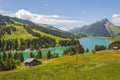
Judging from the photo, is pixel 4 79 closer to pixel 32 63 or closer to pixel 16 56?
pixel 32 63

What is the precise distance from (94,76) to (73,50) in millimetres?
165718

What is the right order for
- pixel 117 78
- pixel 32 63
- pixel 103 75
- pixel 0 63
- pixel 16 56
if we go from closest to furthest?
1. pixel 117 78
2. pixel 103 75
3. pixel 0 63
4. pixel 32 63
5. pixel 16 56

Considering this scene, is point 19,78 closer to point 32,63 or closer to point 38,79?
point 38,79

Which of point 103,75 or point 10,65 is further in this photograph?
point 10,65

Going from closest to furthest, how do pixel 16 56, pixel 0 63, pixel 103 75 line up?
pixel 103 75 → pixel 0 63 → pixel 16 56

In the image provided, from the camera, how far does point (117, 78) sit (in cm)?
2673

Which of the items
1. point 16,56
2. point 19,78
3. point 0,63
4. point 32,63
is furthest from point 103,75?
point 16,56

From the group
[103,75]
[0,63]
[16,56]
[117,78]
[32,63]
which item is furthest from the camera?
[16,56]

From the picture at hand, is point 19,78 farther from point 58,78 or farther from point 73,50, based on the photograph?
point 73,50

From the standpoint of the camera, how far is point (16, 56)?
186 metres

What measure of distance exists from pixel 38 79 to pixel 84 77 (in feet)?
17.4

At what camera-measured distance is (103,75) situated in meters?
28.8

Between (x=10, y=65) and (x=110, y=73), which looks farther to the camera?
(x=10, y=65)

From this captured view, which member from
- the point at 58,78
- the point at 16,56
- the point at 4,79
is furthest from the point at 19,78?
the point at 16,56
